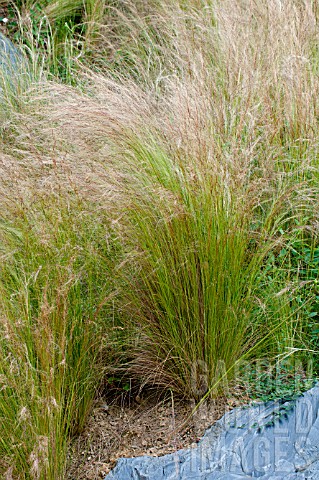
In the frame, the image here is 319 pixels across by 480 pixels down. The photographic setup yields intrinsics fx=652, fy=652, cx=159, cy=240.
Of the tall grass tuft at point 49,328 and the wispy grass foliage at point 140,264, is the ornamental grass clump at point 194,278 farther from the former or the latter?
the tall grass tuft at point 49,328

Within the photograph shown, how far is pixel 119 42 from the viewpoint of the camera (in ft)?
16.6

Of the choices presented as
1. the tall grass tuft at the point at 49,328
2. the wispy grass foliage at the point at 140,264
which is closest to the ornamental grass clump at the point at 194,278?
the wispy grass foliage at the point at 140,264

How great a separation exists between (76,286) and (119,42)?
310 centimetres


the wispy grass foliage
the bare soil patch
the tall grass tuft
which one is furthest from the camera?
the bare soil patch

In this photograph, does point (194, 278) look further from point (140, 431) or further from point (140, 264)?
point (140, 431)

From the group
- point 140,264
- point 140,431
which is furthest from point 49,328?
point 140,431

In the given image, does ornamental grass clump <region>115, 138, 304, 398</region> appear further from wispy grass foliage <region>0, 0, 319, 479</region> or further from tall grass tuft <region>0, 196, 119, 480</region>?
tall grass tuft <region>0, 196, 119, 480</region>

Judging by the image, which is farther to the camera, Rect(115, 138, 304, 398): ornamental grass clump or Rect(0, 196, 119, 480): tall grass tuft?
Rect(115, 138, 304, 398): ornamental grass clump

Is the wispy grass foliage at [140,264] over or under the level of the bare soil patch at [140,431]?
over

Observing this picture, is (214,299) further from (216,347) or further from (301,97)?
(301,97)

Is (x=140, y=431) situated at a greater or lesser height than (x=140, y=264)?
lesser

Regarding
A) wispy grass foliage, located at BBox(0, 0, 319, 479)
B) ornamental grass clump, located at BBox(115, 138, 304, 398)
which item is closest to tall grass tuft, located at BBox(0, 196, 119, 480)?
wispy grass foliage, located at BBox(0, 0, 319, 479)

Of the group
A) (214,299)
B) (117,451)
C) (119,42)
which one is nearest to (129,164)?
(214,299)

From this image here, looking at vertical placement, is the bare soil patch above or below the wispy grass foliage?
below
